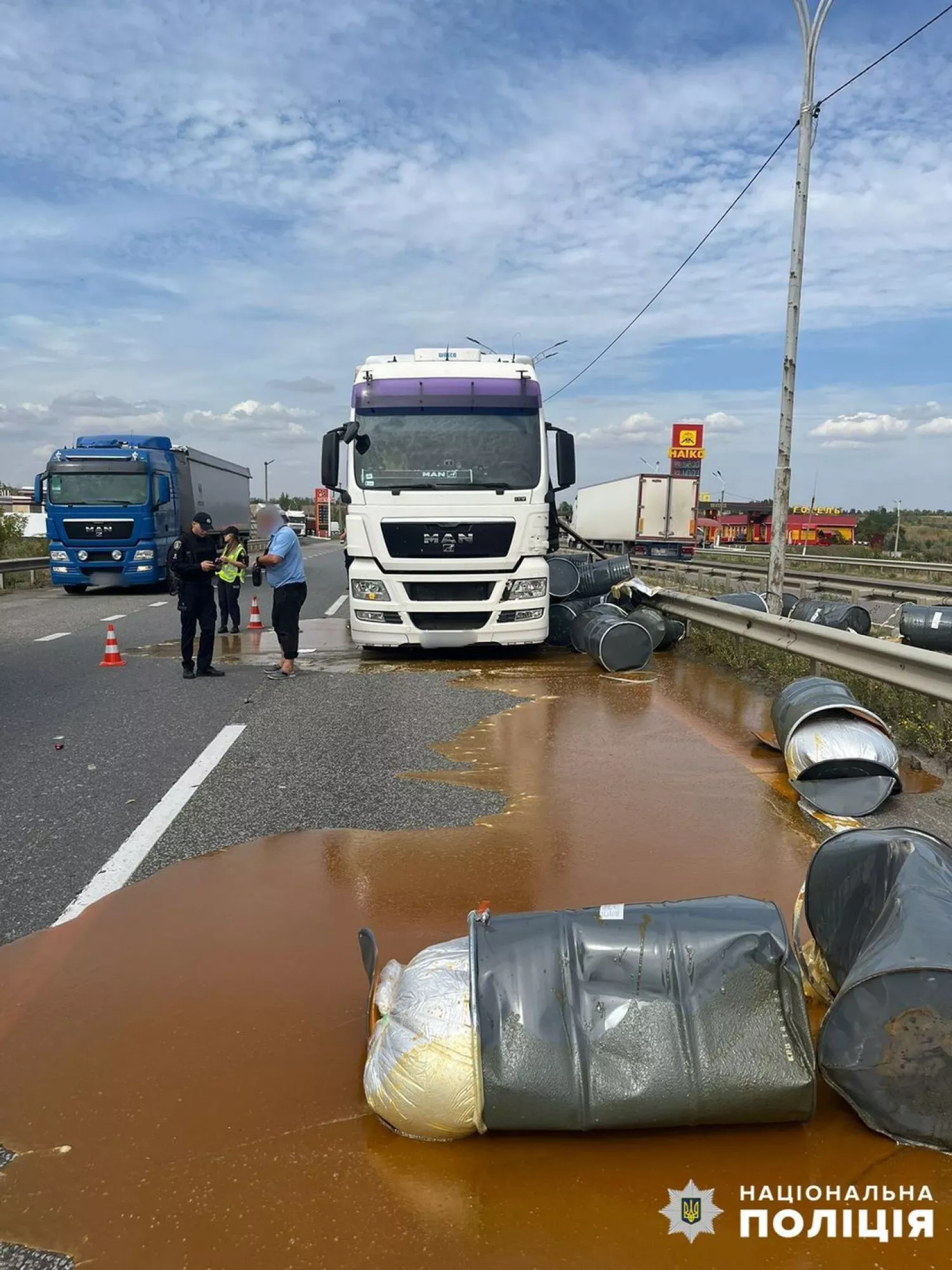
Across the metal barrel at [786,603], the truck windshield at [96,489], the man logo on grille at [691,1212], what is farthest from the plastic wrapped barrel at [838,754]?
the truck windshield at [96,489]

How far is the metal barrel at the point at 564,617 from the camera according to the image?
1223 cm

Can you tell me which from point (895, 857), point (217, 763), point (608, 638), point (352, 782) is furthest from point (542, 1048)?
point (608, 638)

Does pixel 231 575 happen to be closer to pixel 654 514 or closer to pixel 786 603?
pixel 786 603

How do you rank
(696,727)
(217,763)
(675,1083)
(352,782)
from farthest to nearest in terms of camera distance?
1. (696,727)
2. (217,763)
3. (352,782)
4. (675,1083)

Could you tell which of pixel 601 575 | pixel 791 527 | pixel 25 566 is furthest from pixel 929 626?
pixel 791 527

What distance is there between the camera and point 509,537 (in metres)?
10.6

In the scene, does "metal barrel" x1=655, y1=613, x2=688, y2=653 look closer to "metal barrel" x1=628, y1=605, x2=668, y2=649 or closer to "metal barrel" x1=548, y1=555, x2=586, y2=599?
"metal barrel" x1=628, y1=605, x2=668, y2=649

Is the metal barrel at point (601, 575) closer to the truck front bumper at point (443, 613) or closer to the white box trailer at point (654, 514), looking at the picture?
the truck front bumper at point (443, 613)

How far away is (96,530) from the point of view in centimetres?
2162

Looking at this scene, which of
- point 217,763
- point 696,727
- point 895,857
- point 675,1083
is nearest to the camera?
point 675,1083

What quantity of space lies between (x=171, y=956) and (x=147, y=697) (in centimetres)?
575

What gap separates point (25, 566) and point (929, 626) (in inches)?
933

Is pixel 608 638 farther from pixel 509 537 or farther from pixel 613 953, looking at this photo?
pixel 613 953

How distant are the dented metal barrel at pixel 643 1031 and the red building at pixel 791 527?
230 ft
